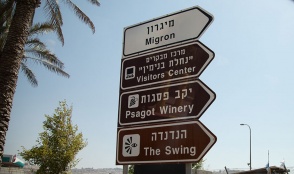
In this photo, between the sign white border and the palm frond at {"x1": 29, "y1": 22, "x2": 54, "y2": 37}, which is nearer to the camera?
the sign white border

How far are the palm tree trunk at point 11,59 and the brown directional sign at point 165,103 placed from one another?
7.34 metres

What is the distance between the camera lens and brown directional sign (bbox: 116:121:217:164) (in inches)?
141

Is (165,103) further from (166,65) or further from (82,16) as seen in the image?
(82,16)

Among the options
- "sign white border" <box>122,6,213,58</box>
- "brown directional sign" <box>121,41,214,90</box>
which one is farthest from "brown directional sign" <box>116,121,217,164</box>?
"sign white border" <box>122,6,213,58</box>

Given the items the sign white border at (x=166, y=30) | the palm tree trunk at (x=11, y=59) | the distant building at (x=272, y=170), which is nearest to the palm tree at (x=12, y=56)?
the palm tree trunk at (x=11, y=59)

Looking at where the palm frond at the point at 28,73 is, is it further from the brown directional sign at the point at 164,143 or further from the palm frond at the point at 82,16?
the brown directional sign at the point at 164,143

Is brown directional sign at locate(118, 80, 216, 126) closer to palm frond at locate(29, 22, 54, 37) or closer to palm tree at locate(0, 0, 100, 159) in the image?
palm tree at locate(0, 0, 100, 159)

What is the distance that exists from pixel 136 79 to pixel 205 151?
1.47 m

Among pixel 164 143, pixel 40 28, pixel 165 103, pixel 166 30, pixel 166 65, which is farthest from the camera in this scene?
pixel 40 28

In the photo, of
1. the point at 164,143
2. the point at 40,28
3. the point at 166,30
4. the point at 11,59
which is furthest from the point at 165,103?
the point at 40,28

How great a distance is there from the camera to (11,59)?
36.6 ft

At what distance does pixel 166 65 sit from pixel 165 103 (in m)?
0.53

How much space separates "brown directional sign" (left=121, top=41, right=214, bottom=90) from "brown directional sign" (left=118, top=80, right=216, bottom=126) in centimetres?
13

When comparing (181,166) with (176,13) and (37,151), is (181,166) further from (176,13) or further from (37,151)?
(37,151)
